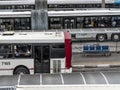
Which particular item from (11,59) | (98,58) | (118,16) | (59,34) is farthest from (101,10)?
(11,59)

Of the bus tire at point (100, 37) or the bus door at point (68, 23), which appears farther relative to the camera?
the bus door at point (68, 23)

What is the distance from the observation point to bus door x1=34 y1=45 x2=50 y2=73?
2044cm

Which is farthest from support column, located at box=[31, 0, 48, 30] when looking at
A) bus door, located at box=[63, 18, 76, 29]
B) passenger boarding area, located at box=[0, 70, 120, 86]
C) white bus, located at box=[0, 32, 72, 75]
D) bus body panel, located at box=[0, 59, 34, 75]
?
passenger boarding area, located at box=[0, 70, 120, 86]

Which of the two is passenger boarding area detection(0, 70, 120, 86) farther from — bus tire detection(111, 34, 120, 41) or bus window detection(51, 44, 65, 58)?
bus tire detection(111, 34, 120, 41)

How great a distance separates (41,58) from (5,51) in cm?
177

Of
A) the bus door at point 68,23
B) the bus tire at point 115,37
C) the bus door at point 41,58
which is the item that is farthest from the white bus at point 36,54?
the bus door at point 68,23

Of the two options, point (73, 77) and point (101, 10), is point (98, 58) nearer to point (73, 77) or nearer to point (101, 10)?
point (101, 10)

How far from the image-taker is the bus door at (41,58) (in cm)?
2044

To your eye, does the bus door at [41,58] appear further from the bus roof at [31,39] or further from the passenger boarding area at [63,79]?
the passenger boarding area at [63,79]

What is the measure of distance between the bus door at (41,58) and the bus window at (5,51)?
1250 mm

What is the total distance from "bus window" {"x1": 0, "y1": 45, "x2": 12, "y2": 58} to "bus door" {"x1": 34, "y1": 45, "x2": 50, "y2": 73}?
49.2 inches

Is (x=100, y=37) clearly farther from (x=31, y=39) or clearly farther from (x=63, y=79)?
(x=63, y=79)

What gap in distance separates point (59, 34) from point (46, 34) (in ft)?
2.16

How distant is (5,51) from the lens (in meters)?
20.4
